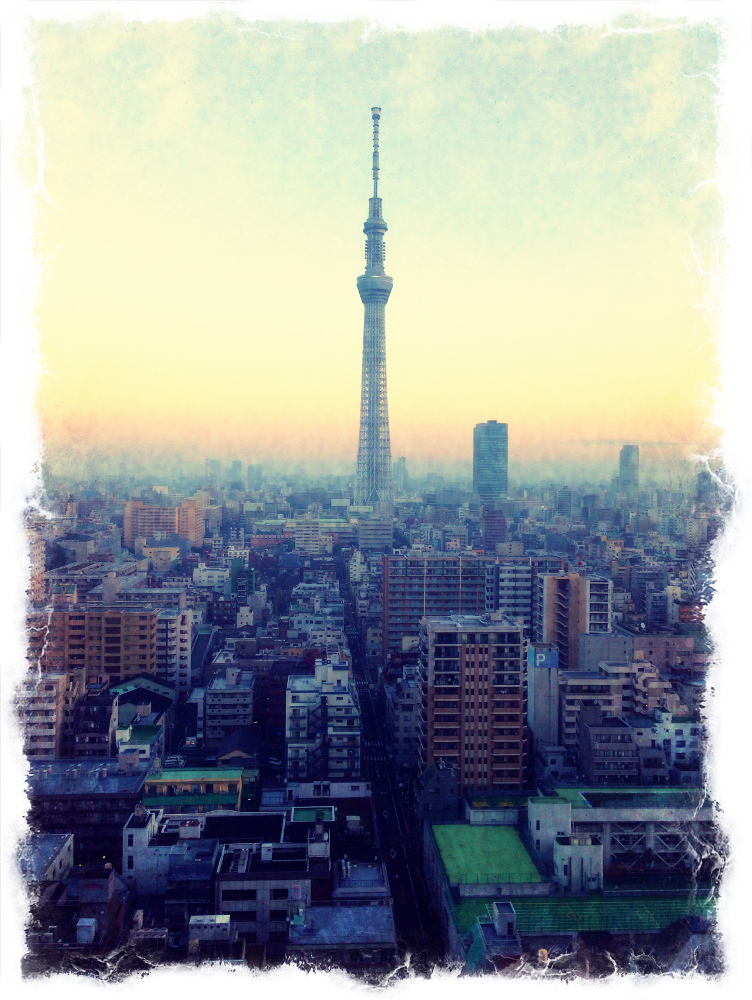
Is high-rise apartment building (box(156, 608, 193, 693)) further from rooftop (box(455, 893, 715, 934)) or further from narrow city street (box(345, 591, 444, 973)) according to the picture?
rooftop (box(455, 893, 715, 934))

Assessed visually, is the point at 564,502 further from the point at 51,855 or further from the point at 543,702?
the point at 51,855

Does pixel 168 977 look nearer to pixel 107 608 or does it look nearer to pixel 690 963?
pixel 690 963

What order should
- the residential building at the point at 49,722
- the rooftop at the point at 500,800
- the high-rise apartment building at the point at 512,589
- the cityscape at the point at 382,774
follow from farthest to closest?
the high-rise apartment building at the point at 512,589 < the residential building at the point at 49,722 < the rooftop at the point at 500,800 < the cityscape at the point at 382,774

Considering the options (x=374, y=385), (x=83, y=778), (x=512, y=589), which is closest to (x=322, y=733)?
(x=83, y=778)

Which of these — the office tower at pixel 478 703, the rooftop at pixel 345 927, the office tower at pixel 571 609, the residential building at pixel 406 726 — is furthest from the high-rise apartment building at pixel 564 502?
the rooftop at pixel 345 927

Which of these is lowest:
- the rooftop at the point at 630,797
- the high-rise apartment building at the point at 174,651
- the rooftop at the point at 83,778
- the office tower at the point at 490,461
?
the rooftop at the point at 83,778

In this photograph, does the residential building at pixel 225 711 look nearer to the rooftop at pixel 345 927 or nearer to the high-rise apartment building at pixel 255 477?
the rooftop at pixel 345 927

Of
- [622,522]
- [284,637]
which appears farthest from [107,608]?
[622,522]
